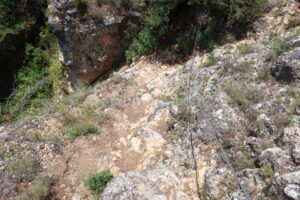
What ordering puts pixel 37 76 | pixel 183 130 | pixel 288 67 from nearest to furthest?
pixel 288 67 < pixel 183 130 < pixel 37 76

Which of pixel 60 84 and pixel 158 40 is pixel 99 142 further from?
pixel 60 84

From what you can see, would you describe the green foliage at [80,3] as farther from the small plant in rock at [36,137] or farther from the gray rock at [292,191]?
the gray rock at [292,191]

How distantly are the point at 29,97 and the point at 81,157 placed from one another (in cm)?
435

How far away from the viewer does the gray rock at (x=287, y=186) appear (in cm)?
368

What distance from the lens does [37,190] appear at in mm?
5344

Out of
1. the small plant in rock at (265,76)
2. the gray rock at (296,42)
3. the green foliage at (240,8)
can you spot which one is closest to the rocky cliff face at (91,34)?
the green foliage at (240,8)

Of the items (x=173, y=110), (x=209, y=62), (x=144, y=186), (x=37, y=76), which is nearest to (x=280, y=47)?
(x=209, y=62)

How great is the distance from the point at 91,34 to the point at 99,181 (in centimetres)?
392

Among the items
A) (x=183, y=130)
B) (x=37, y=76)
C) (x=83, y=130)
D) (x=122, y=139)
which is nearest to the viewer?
(x=183, y=130)

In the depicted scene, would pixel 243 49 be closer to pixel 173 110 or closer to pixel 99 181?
pixel 173 110

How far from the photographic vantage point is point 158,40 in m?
7.66

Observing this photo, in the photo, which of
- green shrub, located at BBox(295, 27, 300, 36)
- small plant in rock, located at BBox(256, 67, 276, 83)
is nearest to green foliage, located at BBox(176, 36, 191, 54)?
small plant in rock, located at BBox(256, 67, 276, 83)

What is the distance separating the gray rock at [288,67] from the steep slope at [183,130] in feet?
0.05

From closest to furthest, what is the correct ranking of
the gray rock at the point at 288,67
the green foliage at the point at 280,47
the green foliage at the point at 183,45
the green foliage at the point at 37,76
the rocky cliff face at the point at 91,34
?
the gray rock at the point at 288,67
the green foliage at the point at 280,47
the green foliage at the point at 183,45
the rocky cliff face at the point at 91,34
the green foliage at the point at 37,76
